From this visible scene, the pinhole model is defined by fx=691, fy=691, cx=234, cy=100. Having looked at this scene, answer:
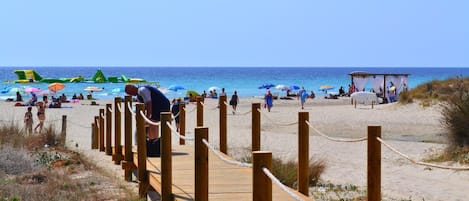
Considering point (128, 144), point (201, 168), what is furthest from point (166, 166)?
point (128, 144)

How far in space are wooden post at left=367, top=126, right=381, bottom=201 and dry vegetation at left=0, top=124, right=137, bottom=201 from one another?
3.39m

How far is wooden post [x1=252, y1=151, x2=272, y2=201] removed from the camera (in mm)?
4508

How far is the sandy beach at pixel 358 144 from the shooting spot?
11.3 metres

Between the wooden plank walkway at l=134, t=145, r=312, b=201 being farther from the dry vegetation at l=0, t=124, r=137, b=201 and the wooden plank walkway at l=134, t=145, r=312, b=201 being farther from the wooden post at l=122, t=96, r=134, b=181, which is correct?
the wooden post at l=122, t=96, r=134, b=181

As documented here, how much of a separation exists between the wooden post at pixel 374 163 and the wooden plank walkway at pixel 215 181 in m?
0.84

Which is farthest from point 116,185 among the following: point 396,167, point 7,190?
point 396,167

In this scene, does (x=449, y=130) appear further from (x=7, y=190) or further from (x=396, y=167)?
(x=7, y=190)

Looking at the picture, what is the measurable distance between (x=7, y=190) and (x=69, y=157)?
4.20m

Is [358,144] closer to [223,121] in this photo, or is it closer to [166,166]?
[223,121]

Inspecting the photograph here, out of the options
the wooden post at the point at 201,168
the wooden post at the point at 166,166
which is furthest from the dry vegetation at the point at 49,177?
the wooden post at the point at 201,168

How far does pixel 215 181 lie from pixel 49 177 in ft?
9.41

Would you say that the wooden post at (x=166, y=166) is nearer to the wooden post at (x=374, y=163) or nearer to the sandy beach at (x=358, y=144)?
the wooden post at (x=374, y=163)

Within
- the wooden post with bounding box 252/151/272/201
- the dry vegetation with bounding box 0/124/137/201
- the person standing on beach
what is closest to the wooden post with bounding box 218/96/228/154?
the person standing on beach

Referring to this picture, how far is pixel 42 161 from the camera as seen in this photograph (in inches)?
465
